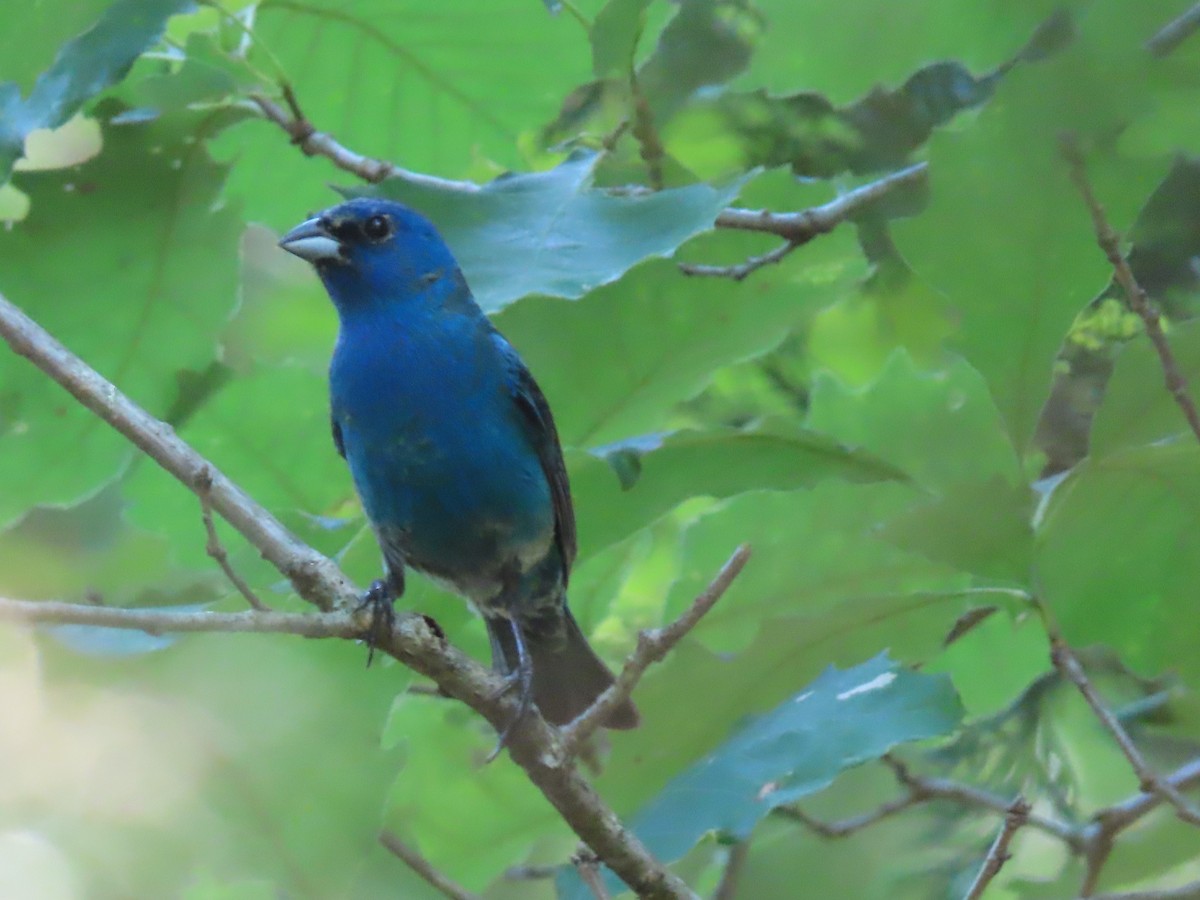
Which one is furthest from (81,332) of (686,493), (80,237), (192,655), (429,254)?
(686,493)

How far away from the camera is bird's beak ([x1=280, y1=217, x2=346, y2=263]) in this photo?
141 inches

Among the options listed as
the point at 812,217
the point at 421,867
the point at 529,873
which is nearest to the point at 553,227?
the point at 812,217

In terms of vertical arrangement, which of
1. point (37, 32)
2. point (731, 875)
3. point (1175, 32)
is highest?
point (1175, 32)

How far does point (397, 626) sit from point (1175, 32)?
2094 mm

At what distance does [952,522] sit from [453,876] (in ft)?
4.90

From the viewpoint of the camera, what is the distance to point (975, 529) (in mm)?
2604

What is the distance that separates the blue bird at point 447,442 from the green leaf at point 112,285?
0.93ft

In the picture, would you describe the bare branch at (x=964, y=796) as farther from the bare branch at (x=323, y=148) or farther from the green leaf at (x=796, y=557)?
the bare branch at (x=323, y=148)

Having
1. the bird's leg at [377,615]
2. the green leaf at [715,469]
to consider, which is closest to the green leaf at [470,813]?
the bird's leg at [377,615]

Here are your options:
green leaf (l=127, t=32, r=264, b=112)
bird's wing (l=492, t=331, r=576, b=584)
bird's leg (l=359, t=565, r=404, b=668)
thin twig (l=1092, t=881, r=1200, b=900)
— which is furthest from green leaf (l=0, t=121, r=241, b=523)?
thin twig (l=1092, t=881, r=1200, b=900)

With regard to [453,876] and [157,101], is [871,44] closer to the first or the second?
[157,101]

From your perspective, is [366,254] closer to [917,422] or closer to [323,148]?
[323,148]

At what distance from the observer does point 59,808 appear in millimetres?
2096

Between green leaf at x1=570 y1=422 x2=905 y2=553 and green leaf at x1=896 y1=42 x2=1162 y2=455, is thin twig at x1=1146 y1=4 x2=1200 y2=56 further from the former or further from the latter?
green leaf at x1=570 y1=422 x2=905 y2=553
